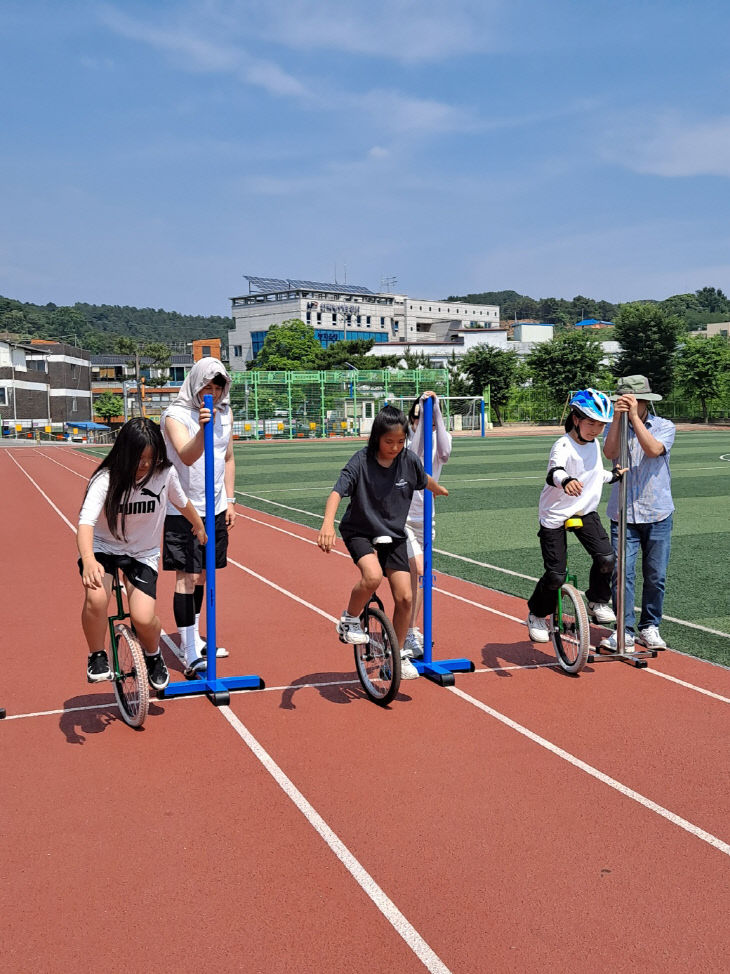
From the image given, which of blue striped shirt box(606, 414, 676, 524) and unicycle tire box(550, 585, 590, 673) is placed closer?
unicycle tire box(550, 585, 590, 673)

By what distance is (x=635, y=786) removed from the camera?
445 cm

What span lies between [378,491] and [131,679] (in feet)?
5.95

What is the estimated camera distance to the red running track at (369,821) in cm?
318

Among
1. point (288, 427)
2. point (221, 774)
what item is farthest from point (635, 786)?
point (288, 427)

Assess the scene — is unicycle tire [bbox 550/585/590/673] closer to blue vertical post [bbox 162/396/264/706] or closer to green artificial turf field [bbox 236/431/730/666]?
green artificial turf field [bbox 236/431/730/666]

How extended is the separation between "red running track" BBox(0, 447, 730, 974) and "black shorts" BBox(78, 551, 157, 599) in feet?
2.75

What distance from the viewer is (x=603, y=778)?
179 inches

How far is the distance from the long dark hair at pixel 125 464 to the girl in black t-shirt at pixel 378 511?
1091 millimetres

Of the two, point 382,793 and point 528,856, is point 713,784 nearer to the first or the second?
point 528,856

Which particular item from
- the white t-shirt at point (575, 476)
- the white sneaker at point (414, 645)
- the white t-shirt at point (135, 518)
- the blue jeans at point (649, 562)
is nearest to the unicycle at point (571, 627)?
the white t-shirt at point (575, 476)

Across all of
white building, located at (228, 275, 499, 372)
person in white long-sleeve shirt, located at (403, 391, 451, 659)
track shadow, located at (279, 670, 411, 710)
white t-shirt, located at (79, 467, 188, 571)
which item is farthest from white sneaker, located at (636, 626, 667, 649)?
white building, located at (228, 275, 499, 372)

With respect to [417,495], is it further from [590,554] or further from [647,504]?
[647,504]

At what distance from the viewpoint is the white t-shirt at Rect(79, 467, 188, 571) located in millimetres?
5020

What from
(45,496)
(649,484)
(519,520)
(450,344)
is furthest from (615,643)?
(450,344)
